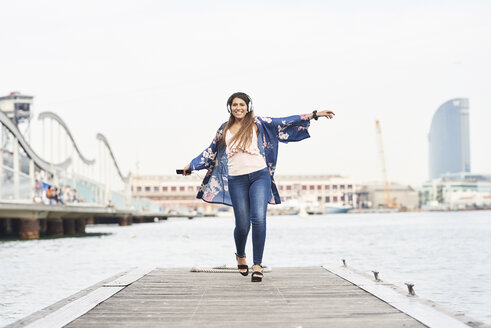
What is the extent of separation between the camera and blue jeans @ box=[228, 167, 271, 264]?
308 inches

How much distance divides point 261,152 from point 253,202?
1.62 feet

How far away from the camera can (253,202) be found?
7.84m

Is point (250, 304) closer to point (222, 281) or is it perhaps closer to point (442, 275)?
point (222, 281)

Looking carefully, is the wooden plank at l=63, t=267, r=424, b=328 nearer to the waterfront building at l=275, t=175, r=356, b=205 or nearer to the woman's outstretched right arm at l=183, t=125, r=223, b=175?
the woman's outstretched right arm at l=183, t=125, r=223, b=175

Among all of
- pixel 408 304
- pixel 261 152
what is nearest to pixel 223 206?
pixel 261 152

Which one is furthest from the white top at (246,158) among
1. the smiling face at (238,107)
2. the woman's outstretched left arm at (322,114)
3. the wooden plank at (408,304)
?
the wooden plank at (408,304)

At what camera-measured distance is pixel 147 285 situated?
7.57 m

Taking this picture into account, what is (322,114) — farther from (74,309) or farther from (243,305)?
(74,309)

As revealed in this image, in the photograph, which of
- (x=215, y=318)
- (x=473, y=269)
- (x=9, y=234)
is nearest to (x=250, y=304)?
(x=215, y=318)

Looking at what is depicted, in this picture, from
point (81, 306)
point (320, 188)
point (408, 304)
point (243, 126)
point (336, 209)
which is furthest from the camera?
point (320, 188)

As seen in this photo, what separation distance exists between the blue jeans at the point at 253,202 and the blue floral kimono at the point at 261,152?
200 mm

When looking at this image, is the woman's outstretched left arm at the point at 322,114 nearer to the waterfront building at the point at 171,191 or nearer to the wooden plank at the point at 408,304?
the wooden plank at the point at 408,304

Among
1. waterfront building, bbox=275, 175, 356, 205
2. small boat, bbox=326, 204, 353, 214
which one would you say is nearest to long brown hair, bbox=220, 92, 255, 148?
small boat, bbox=326, 204, 353, 214

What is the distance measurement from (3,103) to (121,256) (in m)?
66.8
